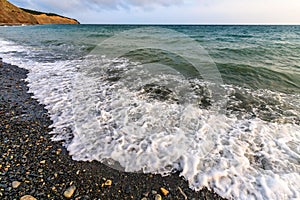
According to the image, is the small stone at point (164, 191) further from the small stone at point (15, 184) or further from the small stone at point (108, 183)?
the small stone at point (15, 184)

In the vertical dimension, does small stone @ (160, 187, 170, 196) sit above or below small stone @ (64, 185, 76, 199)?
below

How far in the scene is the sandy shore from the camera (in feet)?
6.57

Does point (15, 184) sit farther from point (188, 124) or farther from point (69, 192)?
point (188, 124)

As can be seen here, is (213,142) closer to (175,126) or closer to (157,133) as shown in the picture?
(175,126)

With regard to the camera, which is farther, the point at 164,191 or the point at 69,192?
the point at 164,191

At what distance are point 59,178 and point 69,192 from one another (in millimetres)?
278

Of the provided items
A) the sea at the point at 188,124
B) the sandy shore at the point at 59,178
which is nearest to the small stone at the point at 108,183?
the sandy shore at the point at 59,178

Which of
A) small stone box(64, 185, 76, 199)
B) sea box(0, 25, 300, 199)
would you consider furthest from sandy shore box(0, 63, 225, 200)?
sea box(0, 25, 300, 199)

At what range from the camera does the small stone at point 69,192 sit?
1.96 metres

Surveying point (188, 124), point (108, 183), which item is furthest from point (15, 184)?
point (188, 124)

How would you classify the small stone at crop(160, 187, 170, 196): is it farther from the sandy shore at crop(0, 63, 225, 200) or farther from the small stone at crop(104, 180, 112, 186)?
the small stone at crop(104, 180, 112, 186)

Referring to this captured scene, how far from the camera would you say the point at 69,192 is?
1991 mm

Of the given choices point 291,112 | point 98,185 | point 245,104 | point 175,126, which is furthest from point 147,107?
point 291,112

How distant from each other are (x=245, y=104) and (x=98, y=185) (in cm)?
396
